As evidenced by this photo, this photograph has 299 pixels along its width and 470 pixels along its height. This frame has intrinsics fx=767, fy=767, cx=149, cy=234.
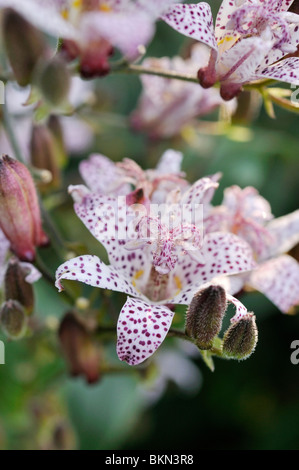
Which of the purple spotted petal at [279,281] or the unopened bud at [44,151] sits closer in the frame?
the purple spotted petal at [279,281]

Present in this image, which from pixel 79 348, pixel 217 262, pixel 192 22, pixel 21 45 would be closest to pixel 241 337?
pixel 217 262

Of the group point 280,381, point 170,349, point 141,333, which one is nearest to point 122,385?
point 170,349

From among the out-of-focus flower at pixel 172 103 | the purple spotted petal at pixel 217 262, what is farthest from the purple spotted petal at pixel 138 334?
the out-of-focus flower at pixel 172 103

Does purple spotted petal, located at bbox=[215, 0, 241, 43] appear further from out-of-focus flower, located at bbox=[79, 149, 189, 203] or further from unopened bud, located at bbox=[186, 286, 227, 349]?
unopened bud, located at bbox=[186, 286, 227, 349]

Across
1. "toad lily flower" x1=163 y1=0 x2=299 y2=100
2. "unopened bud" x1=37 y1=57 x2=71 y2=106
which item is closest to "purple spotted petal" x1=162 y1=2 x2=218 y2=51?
"toad lily flower" x1=163 y1=0 x2=299 y2=100

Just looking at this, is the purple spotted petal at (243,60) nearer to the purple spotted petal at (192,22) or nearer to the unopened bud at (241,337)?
the purple spotted petal at (192,22)

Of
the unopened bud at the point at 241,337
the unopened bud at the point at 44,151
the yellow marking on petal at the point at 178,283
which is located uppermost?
the unopened bud at the point at 44,151
